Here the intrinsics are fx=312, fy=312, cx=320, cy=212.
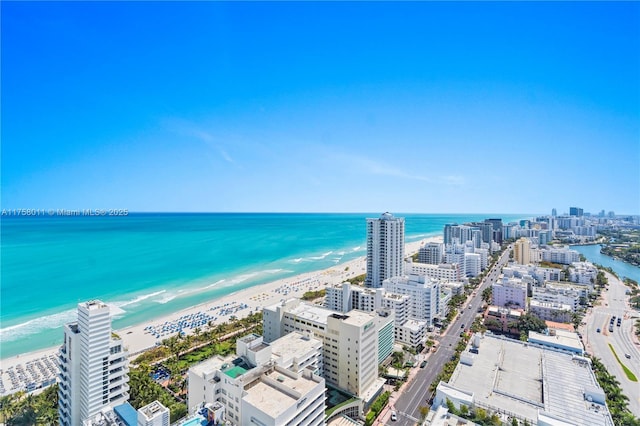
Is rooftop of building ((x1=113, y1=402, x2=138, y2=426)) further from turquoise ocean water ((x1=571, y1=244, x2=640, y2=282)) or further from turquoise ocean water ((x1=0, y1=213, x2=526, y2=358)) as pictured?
turquoise ocean water ((x1=571, y1=244, x2=640, y2=282))

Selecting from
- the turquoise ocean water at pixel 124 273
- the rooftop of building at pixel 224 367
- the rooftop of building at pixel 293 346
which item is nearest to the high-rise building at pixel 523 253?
the turquoise ocean water at pixel 124 273

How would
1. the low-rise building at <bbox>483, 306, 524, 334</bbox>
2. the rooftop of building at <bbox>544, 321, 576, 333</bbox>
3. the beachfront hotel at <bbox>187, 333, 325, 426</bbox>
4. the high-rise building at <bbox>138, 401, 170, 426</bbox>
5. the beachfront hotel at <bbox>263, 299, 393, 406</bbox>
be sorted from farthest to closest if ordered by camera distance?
1. the low-rise building at <bbox>483, 306, 524, 334</bbox>
2. the rooftop of building at <bbox>544, 321, 576, 333</bbox>
3. the beachfront hotel at <bbox>263, 299, 393, 406</bbox>
4. the beachfront hotel at <bbox>187, 333, 325, 426</bbox>
5. the high-rise building at <bbox>138, 401, 170, 426</bbox>

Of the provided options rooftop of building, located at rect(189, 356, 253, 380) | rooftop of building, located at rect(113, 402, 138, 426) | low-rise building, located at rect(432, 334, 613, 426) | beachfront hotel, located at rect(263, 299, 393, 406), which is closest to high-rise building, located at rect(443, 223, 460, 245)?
low-rise building, located at rect(432, 334, 613, 426)

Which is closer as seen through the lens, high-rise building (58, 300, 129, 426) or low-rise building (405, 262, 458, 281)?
high-rise building (58, 300, 129, 426)

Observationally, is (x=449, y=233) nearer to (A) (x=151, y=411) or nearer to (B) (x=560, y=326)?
(B) (x=560, y=326)

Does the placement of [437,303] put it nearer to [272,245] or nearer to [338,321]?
[338,321]

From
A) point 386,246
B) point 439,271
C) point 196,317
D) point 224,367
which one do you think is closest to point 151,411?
point 224,367
